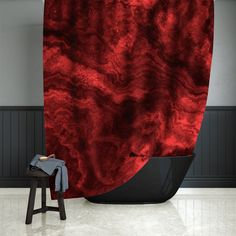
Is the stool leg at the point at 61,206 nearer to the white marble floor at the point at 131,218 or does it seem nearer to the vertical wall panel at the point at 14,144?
the white marble floor at the point at 131,218

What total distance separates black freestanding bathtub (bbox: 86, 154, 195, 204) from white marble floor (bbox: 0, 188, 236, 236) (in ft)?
0.22

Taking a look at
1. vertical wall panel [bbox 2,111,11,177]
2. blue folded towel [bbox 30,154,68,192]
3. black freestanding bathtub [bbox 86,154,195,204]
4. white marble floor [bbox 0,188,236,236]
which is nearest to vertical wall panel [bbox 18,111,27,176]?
vertical wall panel [bbox 2,111,11,177]

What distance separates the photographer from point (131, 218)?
359 cm

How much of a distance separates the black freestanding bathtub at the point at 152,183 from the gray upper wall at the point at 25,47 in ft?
5.00

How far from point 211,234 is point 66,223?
1.11m

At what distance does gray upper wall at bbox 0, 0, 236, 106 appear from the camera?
16.0 ft

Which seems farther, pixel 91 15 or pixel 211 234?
pixel 91 15

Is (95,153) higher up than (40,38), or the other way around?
(40,38)

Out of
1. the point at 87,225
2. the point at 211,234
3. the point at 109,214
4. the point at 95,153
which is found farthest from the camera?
the point at 95,153

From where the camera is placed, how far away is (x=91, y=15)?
13.1 ft

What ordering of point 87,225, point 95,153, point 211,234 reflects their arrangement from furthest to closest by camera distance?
point 95,153 < point 87,225 < point 211,234

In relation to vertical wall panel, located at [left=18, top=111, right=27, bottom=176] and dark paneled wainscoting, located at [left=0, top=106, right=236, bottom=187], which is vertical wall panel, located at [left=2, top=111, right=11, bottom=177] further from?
vertical wall panel, located at [left=18, top=111, right=27, bottom=176]

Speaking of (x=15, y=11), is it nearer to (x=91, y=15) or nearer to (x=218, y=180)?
(x=91, y=15)

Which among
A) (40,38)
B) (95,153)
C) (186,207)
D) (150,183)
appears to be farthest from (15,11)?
(186,207)
